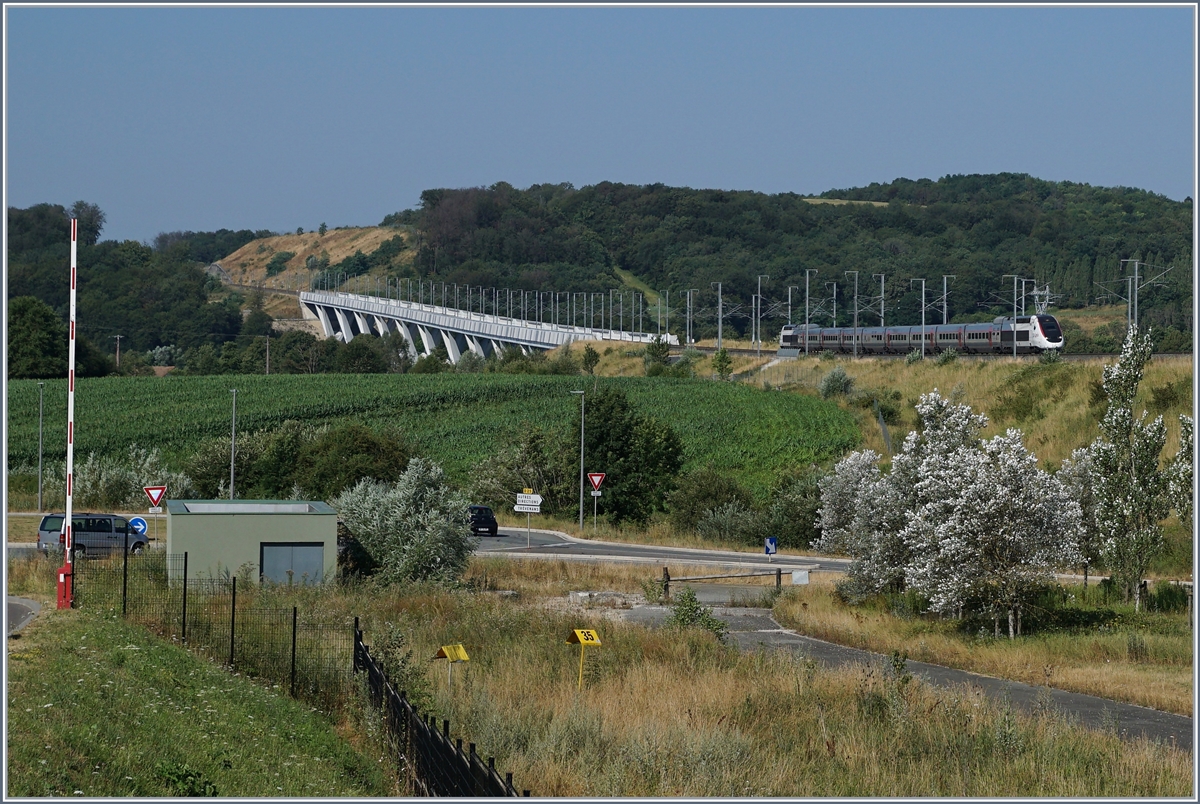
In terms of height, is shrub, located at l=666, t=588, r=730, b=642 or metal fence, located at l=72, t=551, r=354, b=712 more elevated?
metal fence, located at l=72, t=551, r=354, b=712

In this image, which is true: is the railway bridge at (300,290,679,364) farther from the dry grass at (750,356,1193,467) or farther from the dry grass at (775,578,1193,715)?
the dry grass at (775,578,1193,715)

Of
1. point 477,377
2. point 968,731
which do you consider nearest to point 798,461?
point 477,377

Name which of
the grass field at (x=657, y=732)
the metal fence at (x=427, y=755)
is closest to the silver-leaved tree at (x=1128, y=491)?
the grass field at (x=657, y=732)

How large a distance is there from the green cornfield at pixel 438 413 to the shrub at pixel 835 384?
49.2 inches

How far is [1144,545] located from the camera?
27.9 m

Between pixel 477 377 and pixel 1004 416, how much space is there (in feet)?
155

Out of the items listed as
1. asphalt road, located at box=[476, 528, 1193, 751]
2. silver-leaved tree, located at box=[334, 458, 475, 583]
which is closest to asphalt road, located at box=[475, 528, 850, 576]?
asphalt road, located at box=[476, 528, 1193, 751]

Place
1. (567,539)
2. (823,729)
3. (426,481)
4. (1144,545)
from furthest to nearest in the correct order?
1. (567,539)
2. (426,481)
3. (1144,545)
4. (823,729)

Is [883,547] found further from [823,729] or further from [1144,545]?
[823,729]

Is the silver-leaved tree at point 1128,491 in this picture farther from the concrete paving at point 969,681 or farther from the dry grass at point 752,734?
the dry grass at point 752,734

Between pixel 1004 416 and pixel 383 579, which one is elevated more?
pixel 1004 416

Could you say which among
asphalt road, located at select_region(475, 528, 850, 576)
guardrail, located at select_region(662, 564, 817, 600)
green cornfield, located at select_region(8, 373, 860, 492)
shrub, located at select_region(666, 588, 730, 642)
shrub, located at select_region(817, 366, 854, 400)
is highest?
shrub, located at select_region(817, 366, 854, 400)

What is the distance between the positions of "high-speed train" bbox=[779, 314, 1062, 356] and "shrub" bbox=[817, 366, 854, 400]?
1071cm

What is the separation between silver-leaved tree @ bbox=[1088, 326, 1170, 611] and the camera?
2784 centimetres
